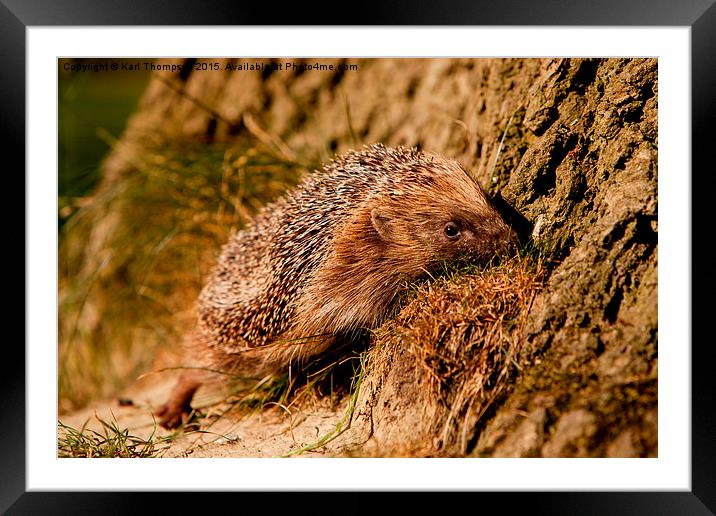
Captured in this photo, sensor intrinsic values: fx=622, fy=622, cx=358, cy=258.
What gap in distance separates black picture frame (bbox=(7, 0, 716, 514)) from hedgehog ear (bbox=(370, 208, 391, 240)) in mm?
1065

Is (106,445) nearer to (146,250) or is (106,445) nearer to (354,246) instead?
(354,246)

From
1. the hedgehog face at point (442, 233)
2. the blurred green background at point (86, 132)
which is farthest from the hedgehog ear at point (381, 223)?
the blurred green background at point (86, 132)

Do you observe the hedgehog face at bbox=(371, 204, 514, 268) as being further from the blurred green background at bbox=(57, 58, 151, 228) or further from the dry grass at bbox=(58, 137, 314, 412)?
the blurred green background at bbox=(57, 58, 151, 228)

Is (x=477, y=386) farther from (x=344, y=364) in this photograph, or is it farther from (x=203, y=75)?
(x=203, y=75)

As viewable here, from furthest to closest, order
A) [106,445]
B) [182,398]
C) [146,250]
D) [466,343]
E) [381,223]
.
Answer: [146,250]
[182,398]
[106,445]
[381,223]
[466,343]

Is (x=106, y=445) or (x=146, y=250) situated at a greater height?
(x=146, y=250)

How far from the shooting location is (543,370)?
306cm

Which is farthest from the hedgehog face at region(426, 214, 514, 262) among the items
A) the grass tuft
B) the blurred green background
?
the blurred green background

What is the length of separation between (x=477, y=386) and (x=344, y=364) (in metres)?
1.00

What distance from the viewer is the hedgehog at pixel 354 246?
3641 mm

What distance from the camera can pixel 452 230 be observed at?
363 centimetres
